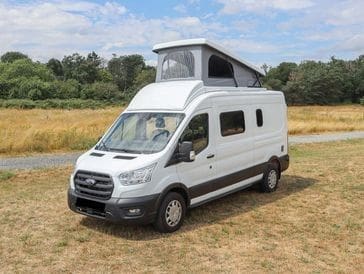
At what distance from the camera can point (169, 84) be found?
8305 millimetres

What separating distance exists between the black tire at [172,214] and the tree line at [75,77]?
204ft

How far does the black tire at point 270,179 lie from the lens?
9.98 m

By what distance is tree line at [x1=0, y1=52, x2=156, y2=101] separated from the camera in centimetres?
8181

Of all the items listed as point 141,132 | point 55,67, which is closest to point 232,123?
point 141,132

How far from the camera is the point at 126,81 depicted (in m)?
121

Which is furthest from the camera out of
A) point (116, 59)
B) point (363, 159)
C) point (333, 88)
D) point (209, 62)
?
point (116, 59)

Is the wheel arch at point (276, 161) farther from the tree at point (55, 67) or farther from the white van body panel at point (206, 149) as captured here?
the tree at point (55, 67)

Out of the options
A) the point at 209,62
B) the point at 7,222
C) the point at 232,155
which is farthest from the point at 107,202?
the point at 209,62

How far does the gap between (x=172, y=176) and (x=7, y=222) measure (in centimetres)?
308

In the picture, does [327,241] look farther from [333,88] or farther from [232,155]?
[333,88]

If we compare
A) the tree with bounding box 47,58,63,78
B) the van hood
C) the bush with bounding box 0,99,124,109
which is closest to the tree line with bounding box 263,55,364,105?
the bush with bounding box 0,99,124,109

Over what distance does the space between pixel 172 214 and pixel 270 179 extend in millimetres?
3703

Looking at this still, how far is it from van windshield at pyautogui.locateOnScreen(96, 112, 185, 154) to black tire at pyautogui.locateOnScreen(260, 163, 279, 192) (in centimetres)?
331

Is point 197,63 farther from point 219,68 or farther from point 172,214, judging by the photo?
point 172,214
